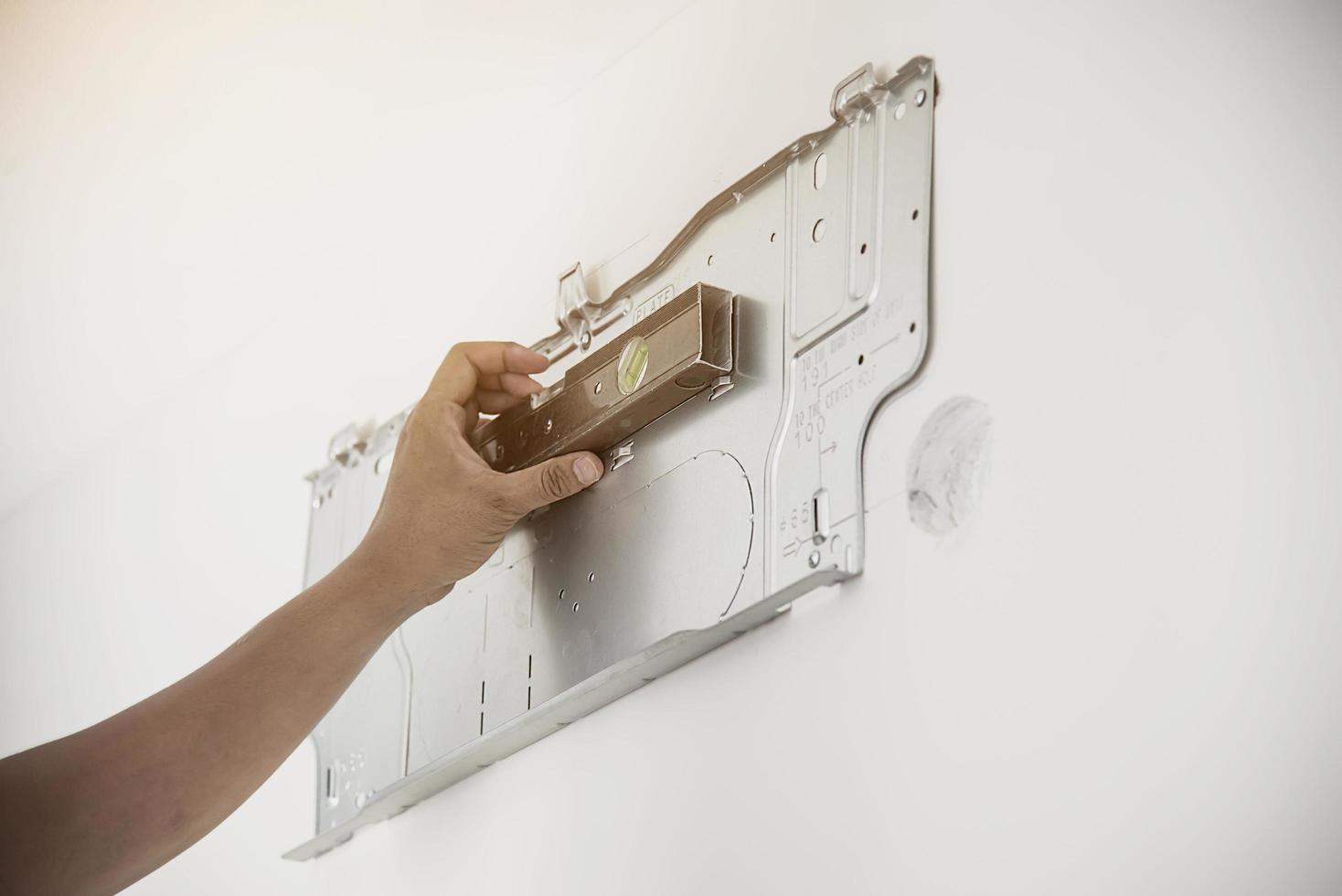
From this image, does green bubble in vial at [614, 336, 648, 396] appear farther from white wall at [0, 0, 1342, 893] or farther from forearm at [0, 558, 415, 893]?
forearm at [0, 558, 415, 893]

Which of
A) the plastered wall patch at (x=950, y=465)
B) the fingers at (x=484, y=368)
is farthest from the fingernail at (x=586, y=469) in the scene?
the plastered wall patch at (x=950, y=465)

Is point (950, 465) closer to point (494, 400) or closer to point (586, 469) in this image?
point (586, 469)

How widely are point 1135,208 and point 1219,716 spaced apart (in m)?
0.30

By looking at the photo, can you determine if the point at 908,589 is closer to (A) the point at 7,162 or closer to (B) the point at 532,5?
(B) the point at 532,5

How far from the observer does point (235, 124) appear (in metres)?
1.47

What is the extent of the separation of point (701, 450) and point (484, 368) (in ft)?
0.84

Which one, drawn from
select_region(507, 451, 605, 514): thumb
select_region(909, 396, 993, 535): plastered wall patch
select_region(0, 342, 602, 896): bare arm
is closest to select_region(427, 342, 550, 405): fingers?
select_region(0, 342, 602, 896): bare arm

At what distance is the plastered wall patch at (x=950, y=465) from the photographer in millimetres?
892

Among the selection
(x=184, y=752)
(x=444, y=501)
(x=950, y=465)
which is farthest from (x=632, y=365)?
(x=184, y=752)

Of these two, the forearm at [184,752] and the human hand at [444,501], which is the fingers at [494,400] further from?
the forearm at [184,752]

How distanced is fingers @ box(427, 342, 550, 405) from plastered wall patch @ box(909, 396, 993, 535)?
417 mm

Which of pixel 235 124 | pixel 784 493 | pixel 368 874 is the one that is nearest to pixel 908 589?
pixel 784 493

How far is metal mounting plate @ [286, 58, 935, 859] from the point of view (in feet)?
3.21

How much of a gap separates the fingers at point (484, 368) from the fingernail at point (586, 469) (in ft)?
0.40
